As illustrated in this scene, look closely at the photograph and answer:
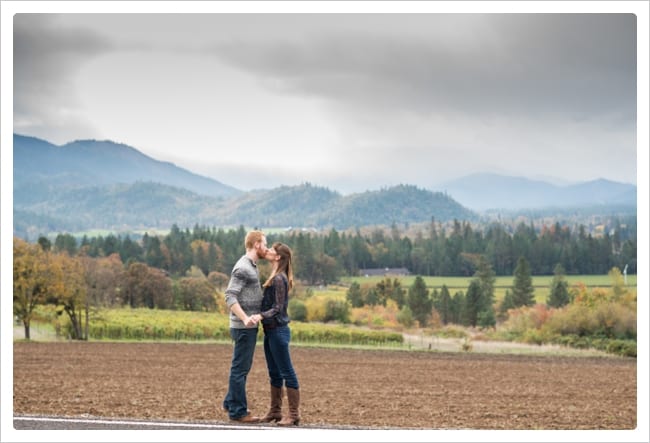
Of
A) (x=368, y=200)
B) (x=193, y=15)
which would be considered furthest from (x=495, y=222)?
(x=193, y=15)

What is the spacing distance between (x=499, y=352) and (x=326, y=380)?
37.0ft

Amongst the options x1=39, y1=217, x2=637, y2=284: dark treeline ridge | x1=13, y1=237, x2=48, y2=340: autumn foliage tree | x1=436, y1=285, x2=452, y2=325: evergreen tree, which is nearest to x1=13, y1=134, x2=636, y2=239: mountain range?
x1=39, y1=217, x2=637, y2=284: dark treeline ridge

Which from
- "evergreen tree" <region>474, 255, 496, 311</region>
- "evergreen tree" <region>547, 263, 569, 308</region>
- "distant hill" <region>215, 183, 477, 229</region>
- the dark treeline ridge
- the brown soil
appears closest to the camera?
the brown soil

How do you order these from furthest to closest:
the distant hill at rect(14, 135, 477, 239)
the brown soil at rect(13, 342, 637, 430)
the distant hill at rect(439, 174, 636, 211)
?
the distant hill at rect(14, 135, 477, 239), the distant hill at rect(439, 174, 636, 211), the brown soil at rect(13, 342, 637, 430)

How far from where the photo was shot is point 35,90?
1165 inches

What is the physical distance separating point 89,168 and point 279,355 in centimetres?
3959

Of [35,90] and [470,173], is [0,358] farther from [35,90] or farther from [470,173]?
[470,173]

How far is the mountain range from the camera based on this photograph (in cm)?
3872

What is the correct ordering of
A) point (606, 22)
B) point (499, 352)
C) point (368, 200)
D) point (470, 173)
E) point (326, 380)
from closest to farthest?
point (326, 380) < point (606, 22) < point (499, 352) < point (470, 173) < point (368, 200)

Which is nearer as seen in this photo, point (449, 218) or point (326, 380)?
point (326, 380)

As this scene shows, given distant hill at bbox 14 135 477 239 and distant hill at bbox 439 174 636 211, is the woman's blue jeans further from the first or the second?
distant hill at bbox 14 135 477 239

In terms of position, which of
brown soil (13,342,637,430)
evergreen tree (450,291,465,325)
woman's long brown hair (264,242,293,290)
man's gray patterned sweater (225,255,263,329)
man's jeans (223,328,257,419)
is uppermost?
woman's long brown hair (264,242,293,290)

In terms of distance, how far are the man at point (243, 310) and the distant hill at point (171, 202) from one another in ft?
107

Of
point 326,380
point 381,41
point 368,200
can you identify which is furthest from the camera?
point 368,200
